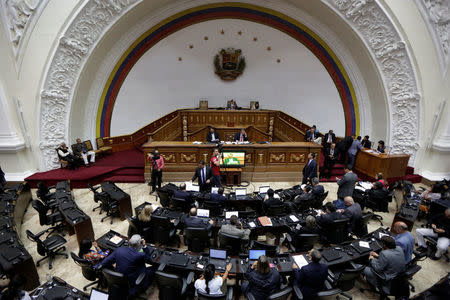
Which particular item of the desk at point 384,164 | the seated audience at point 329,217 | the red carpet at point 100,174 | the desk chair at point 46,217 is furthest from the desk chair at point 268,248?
the desk at point 384,164

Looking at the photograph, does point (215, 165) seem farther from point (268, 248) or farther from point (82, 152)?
point (82, 152)

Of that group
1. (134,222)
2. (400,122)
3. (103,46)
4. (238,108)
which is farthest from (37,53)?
(400,122)

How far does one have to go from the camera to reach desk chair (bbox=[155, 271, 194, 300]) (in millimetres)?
2959

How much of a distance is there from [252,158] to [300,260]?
4547 mm

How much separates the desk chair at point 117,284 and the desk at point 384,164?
7.99 metres

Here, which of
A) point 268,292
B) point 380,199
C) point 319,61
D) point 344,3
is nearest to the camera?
point 268,292

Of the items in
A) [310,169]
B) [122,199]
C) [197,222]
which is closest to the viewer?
[197,222]

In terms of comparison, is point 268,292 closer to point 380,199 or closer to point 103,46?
point 380,199

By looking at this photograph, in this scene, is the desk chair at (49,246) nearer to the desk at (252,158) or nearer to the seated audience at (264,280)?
the desk at (252,158)

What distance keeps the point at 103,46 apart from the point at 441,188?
40.5ft

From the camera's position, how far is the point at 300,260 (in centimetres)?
359

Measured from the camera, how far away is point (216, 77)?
12758 millimetres

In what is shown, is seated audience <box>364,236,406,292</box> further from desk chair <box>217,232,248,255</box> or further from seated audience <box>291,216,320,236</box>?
desk chair <box>217,232,248,255</box>

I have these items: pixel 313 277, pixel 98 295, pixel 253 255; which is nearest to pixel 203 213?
pixel 253 255
